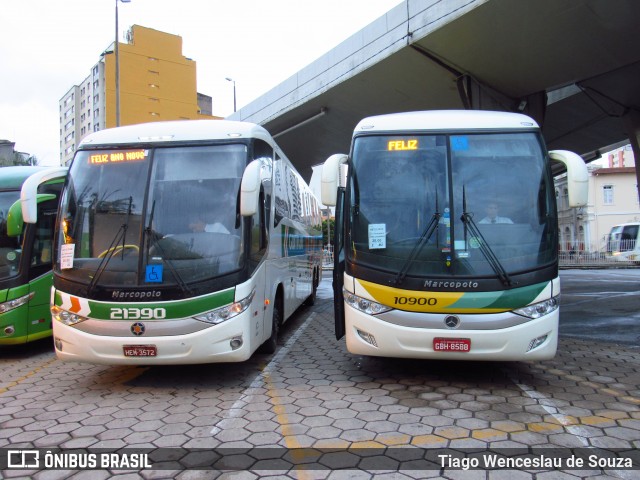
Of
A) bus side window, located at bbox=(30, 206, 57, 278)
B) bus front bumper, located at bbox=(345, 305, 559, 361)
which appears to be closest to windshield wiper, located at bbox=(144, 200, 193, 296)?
bus front bumper, located at bbox=(345, 305, 559, 361)

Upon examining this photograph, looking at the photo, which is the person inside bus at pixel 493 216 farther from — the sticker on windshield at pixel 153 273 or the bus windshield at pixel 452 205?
the sticker on windshield at pixel 153 273

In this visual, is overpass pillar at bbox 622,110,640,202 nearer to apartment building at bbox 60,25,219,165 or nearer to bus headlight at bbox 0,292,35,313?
bus headlight at bbox 0,292,35,313

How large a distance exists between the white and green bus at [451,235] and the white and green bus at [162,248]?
116cm

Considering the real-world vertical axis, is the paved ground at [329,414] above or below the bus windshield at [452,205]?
below

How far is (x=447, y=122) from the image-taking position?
592 centimetres

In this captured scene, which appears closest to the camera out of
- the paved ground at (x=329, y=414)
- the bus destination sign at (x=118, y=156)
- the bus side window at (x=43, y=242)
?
the paved ground at (x=329, y=414)

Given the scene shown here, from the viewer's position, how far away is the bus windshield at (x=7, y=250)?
24.4 feet

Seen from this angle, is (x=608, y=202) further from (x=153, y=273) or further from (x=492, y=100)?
(x=153, y=273)

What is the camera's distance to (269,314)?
677 centimetres

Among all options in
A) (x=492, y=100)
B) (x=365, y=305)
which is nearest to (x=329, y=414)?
(x=365, y=305)

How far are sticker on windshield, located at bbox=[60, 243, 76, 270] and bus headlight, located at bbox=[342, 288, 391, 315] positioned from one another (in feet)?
10.7

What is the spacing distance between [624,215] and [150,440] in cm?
5679

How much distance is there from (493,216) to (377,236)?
1.32 metres

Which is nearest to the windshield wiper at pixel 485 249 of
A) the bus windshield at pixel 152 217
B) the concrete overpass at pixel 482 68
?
the bus windshield at pixel 152 217
